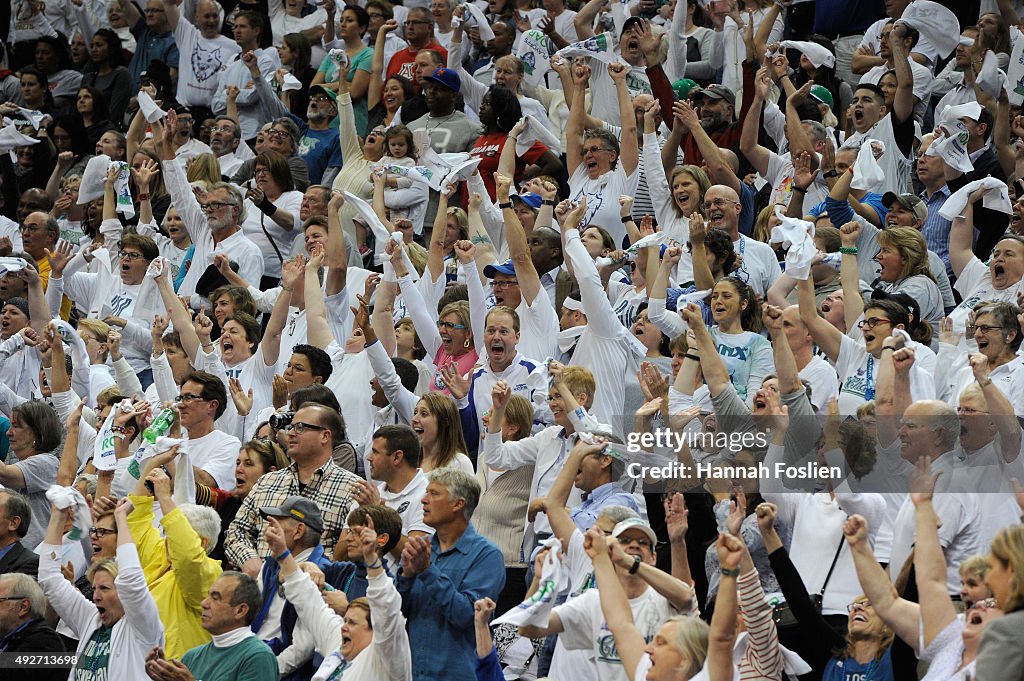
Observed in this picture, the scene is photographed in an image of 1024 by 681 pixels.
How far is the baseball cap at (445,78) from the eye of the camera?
40.0ft

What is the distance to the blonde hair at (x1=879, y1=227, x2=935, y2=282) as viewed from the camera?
8852 mm

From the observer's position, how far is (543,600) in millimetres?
6188

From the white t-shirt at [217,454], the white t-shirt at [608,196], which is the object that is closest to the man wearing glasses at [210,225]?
the white t-shirt at [608,196]

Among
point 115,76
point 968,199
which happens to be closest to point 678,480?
point 968,199

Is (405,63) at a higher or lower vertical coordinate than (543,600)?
lower

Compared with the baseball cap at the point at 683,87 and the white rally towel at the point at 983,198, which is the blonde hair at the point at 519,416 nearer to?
the white rally towel at the point at 983,198

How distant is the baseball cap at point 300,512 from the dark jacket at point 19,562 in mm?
1654

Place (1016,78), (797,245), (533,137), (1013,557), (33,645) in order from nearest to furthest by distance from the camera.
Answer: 1. (1013,557)
2. (33,645)
3. (797,245)
4. (533,137)
5. (1016,78)

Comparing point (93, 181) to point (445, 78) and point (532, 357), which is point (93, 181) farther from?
point (532, 357)

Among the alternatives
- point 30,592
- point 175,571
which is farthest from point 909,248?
point 30,592

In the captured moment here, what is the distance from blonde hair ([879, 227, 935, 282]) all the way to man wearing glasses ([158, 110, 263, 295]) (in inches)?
171

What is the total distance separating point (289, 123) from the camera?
12688 millimetres

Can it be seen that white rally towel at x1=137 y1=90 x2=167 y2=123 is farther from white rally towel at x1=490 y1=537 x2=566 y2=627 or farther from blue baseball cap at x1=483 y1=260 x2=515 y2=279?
white rally towel at x1=490 y1=537 x2=566 y2=627

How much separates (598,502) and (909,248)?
2737 mm
